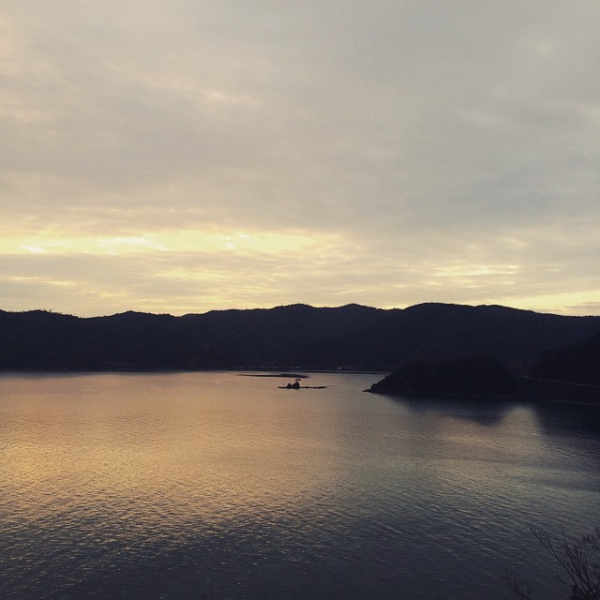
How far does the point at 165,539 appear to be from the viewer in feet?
179

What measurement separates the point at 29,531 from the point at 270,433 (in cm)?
7560

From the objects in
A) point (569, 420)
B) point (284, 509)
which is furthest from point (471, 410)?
point (284, 509)

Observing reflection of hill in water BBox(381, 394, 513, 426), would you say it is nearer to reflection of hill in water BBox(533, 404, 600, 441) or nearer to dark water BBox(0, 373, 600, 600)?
reflection of hill in water BBox(533, 404, 600, 441)

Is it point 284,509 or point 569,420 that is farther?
point 569,420

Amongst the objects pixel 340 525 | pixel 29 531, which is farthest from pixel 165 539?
pixel 340 525

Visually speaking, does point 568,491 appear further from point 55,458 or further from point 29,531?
point 55,458

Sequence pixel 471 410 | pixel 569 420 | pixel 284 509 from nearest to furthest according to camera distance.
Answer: pixel 284 509 → pixel 569 420 → pixel 471 410

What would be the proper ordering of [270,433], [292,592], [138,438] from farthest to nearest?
[270,433]
[138,438]
[292,592]

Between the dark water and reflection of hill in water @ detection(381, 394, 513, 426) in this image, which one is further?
reflection of hill in water @ detection(381, 394, 513, 426)

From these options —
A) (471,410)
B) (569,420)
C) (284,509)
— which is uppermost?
(569,420)

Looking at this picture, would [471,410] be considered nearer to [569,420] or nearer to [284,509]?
[569,420]

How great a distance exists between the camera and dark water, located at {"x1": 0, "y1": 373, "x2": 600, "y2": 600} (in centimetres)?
4591

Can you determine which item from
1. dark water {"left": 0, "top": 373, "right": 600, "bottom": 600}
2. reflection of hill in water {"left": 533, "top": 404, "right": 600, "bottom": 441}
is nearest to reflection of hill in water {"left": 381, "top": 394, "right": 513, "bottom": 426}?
reflection of hill in water {"left": 533, "top": 404, "right": 600, "bottom": 441}

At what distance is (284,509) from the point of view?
213ft
